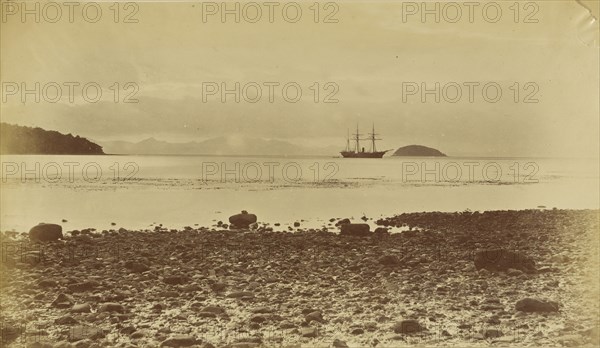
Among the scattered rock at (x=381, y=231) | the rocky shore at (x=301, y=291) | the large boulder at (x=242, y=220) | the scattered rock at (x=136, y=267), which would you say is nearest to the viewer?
the rocky shore at (x=301, y=291)

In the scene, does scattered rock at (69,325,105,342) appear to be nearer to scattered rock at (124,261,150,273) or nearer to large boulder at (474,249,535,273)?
scattered rock at (124,261,150,273)

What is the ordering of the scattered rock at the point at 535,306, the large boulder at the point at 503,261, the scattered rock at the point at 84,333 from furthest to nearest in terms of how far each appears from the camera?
the large boulder at the point at 503,261 < the scattered rock at the point at 535,306 < the scattered rock at the point at 84,333

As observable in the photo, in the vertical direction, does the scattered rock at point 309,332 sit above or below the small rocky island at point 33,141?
below

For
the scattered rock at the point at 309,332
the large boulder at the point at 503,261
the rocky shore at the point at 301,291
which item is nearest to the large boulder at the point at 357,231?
the rocky shore at the point at 301,291

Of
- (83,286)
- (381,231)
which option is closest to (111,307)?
(83,286)

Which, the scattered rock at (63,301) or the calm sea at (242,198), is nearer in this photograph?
the scattered rock at (63,301)

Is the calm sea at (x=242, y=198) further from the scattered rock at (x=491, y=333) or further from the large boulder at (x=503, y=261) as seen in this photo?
the scattered rock at (x=491, y=333)

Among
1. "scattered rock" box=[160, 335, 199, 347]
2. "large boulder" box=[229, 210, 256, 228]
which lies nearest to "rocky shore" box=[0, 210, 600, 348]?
"scattered rock" box=[160, 335, 199, 347]
